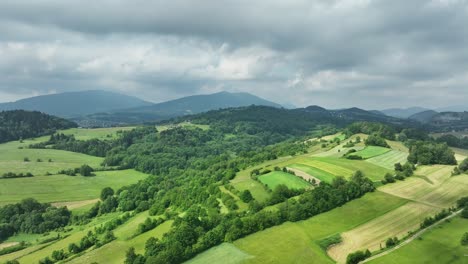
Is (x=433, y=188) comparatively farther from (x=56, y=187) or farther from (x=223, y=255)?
(x=56, y=187)

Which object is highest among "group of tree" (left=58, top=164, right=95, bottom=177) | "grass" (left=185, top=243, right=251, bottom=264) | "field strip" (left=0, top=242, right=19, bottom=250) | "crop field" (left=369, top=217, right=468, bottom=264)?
"crop field" (left=369, top=217, right=468, bottom=264)

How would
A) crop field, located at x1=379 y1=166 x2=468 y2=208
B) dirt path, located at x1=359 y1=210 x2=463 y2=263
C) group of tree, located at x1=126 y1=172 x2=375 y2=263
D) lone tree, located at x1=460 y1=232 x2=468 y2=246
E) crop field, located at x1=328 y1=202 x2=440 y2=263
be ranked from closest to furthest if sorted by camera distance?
dirt path, located at x1=359 y1=210 x2=463 y2=263 < lone tree, located at x1=460 y1=232 x2=468 y2=246 < crop field, located at x1=328 y1=202 x2=440 y2=263 < group of tree, located at x1=126 y1=172 x2=375 y2=263 < crop field, located at x1=379 y1=166 x2=468 y2=208

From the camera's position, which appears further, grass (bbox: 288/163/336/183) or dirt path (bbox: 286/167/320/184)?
dirt path (bbox: 286/167/320/184)

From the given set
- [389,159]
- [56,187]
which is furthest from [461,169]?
[56,187]

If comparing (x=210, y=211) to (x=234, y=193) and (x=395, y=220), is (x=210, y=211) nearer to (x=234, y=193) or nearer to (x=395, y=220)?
(x=234, y=193)

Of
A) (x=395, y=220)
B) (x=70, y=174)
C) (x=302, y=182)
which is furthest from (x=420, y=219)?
(x=70, y=174)

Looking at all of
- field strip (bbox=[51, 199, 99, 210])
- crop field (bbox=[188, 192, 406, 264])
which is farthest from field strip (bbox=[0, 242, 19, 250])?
crop field (bbox=[188, 192, 406, 264])

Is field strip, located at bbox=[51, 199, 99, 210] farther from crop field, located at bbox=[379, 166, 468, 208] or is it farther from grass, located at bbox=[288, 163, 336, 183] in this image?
crop field, located at bbox=[379, 166, 468, 208]

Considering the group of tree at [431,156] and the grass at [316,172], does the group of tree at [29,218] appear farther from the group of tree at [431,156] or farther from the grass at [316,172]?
the group of tree at [431,156]
